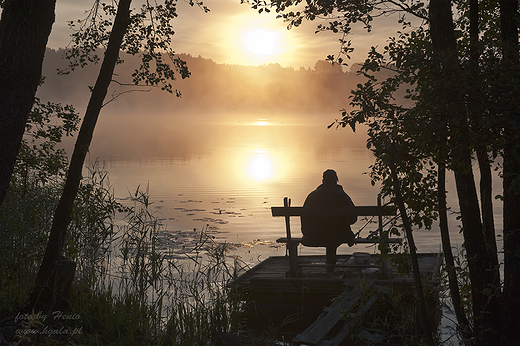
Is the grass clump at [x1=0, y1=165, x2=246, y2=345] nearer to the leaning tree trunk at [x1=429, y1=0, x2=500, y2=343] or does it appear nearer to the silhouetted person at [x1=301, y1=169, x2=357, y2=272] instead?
the silhouetted person at [x1=301, y1=169, x2=357, y2=272]

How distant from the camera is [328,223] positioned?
882cm

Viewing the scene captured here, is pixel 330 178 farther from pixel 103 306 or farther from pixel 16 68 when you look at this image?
pixel 16 68

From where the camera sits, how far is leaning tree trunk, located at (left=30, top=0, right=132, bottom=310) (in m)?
6.26

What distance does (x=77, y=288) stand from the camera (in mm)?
7184

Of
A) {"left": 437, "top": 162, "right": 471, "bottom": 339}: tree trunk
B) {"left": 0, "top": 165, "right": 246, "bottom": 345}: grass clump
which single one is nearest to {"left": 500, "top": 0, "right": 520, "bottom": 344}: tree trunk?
{"left": 437, "top": 162, "right": 471, "bottom": 339}: tree trunk

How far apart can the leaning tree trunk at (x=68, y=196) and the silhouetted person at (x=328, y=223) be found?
385 centimetres

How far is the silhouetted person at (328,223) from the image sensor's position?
8742 mm

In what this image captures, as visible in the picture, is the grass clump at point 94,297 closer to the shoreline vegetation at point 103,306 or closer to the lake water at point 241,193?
the shoreline vegetation at point 103,306

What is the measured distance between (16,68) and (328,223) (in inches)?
218

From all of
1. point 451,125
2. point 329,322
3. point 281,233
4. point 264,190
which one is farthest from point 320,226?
point 264,190

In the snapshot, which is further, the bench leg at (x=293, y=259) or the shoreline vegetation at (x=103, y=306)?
the bench leg at (x=293, y=259)

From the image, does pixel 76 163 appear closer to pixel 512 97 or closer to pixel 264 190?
pixel 512 97

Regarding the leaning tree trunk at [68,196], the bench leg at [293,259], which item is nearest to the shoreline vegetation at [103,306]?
the leaning tree trunk at [68,196]

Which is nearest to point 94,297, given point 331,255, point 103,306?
point 103,306
